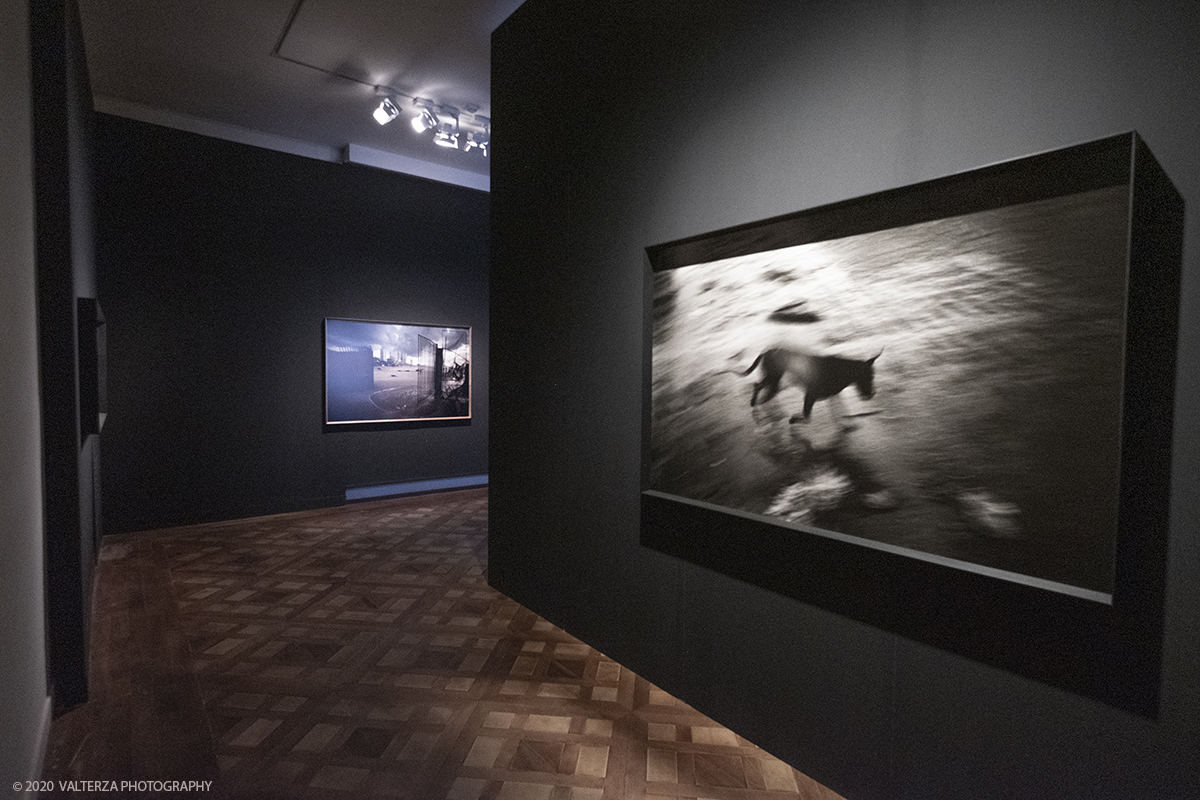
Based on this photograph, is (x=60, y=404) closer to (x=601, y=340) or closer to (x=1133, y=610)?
(x=601, y=340)

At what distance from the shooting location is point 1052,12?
1.38 metres

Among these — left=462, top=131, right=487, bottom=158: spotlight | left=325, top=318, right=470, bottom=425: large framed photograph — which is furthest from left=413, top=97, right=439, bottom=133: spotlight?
left=325, top=318, right=470, bottom=425: large framed photograph

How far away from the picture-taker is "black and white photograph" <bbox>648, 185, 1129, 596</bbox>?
131cm

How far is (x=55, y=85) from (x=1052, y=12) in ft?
10.8

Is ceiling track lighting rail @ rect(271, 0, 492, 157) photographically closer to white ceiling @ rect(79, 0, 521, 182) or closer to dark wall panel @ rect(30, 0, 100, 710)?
white ceiling @ rect(79, 0, 521, 182)

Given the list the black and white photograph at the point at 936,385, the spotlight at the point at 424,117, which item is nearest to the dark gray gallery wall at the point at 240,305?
the spotlight at the point at 424,117

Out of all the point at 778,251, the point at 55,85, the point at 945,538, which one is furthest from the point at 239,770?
the point at 55,85

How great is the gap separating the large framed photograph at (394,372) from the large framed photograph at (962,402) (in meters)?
4.74

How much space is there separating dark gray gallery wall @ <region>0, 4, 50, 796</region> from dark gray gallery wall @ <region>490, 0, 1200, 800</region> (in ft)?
6.42

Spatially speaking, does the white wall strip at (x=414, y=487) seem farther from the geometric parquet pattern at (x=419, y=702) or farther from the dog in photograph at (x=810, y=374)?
the dog in photograph at (x=810, y=374)

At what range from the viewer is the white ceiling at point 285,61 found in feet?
12.0

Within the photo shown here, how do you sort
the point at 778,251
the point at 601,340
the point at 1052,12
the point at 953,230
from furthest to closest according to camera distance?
the point at 601,340 → the point at 778,251 → the point at 953,230 → the point at 1052,12

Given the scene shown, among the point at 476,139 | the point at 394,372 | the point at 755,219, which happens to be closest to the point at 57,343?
the point at 755,219

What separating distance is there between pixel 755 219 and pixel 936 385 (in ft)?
2.70
